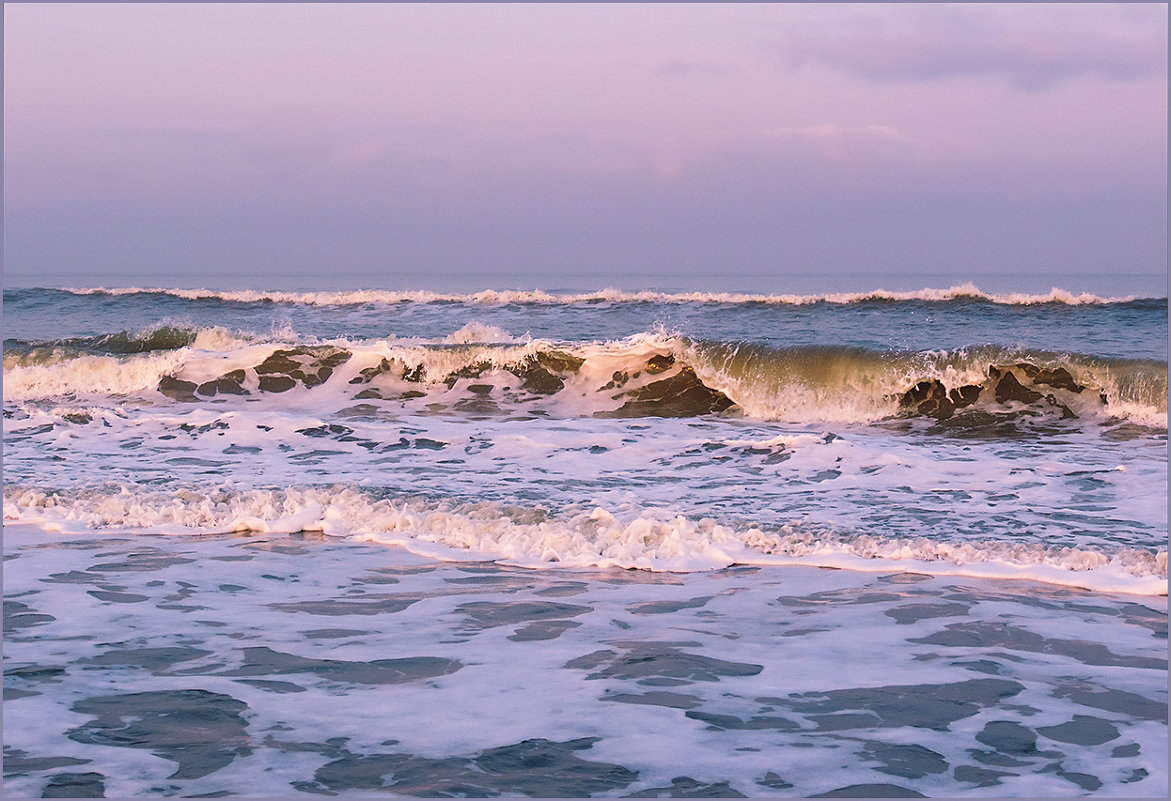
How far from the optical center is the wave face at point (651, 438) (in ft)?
22.1

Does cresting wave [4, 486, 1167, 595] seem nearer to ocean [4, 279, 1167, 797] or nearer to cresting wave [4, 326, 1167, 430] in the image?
ocean [4, 279, 1167, 797]

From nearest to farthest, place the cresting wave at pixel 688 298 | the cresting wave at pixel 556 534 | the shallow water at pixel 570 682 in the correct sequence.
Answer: the shallow water at pixel 570 682
the cresting wave at pixel 556 534
the cresting wave at pixel 688 298

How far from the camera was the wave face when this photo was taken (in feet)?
22.1

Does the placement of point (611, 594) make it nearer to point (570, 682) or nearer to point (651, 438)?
point (570, 682)

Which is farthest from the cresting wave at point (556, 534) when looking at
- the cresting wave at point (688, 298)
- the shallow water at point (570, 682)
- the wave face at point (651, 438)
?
the cresting wave at point (688, 298)

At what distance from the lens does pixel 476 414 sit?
14203 millimetres

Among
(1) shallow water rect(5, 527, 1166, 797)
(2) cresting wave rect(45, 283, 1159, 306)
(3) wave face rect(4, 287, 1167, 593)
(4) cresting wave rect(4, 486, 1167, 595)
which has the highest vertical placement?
(2) cresting wave rect(45, 283, 1159, 306)

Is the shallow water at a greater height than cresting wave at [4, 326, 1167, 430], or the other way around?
cresting wave at [4, 326, 1167, 430]

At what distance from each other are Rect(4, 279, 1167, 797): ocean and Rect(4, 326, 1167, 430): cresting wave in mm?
107

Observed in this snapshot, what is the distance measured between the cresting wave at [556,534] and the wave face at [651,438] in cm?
2

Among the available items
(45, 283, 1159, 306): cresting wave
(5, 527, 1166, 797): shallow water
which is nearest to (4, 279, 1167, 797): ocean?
(5, 527, 1166, 797): shallow water

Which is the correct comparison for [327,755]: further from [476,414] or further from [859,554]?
[476,414]

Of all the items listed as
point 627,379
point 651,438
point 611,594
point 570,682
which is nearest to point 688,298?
point 627,379

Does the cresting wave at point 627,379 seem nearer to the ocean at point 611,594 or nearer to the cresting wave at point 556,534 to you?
the ocean at point 611,594
